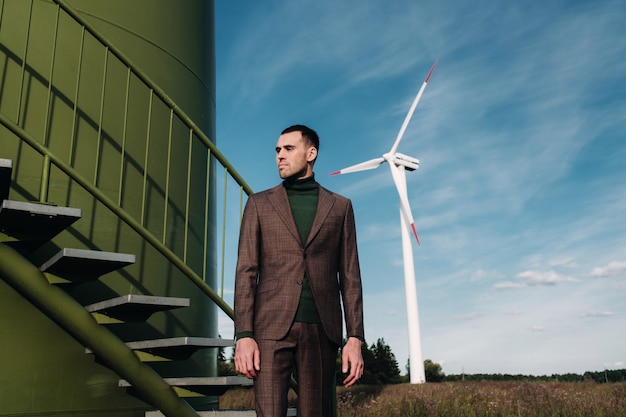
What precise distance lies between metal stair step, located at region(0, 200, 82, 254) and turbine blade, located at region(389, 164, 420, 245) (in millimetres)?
19149

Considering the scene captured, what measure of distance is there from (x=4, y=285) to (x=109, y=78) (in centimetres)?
226

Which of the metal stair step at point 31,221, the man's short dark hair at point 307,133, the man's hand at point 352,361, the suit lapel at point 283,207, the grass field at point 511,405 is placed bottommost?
the grass field at point 511,405

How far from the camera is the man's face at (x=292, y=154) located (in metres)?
3.06

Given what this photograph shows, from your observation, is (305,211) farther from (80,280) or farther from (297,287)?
(80,280)

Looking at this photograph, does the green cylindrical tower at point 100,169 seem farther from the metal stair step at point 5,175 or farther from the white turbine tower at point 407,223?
the white turbine tower at point 407,223

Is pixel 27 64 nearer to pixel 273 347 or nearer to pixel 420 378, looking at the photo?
pixel 273 347

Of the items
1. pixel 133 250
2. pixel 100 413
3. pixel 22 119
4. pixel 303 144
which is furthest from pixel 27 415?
pixel 303 144

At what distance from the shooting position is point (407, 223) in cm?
2566

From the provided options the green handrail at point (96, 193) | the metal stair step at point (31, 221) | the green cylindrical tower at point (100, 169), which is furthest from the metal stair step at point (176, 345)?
the metal stair step at point (31, 221)

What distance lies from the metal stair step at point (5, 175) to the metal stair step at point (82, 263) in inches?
23.5

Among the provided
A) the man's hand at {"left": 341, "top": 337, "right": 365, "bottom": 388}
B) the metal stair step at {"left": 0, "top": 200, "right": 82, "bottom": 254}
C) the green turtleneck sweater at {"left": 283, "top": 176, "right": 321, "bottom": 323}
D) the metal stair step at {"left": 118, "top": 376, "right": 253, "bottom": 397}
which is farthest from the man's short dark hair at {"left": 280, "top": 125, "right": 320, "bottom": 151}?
the metal stair step at {"left": 118, "top": 376, "right": 253, "bottom": 397}

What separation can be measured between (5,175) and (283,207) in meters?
2.18

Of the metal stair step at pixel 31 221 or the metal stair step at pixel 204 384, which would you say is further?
the metal stair step at pixel 204 384

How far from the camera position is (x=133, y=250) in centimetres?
571
